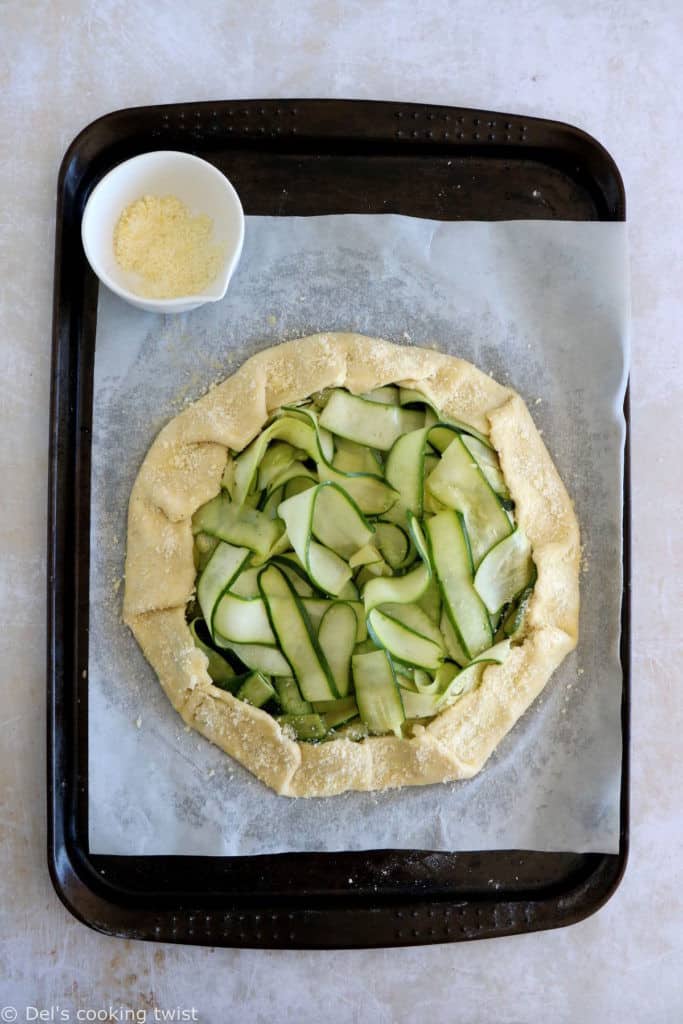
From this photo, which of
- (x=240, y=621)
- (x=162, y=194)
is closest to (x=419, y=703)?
(x=240, y=621)

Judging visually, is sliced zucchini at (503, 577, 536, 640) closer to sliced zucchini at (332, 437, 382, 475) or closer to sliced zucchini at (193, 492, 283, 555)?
sliced zucchini at (332, 437, 382, 475)

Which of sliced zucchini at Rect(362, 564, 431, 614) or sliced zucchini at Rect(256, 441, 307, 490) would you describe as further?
sliced zucchini at Rect(256, 441, 307, 490)

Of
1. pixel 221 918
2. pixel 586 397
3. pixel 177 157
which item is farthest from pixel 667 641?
pixel 177 157

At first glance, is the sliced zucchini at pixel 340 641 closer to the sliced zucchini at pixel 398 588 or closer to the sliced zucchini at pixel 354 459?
the sliced zucchini at pixel 398 588

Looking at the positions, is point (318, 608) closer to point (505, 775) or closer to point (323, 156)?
point (505, 775)

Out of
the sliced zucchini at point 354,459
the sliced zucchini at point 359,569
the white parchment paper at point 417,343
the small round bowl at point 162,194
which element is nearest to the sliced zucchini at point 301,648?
the sliced zucchini at point 359,569

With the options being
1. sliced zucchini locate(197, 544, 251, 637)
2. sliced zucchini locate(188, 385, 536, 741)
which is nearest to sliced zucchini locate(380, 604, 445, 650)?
sliced zucchini locate(188, 385, 536, 741)

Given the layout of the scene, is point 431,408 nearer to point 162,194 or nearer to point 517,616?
point 517,616
